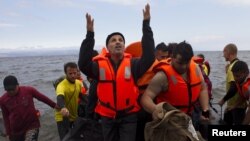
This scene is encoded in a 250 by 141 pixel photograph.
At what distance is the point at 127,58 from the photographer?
13.6ft

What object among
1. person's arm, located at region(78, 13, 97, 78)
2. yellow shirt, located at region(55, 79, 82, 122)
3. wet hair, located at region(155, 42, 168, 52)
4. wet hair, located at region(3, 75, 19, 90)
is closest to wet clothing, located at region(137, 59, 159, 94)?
person's arm, located at region(78, 13, 97, 78)

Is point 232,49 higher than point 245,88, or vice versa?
point 232,49

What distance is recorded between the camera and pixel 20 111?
5.94 meters

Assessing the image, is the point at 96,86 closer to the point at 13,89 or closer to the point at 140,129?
the point at 140,129

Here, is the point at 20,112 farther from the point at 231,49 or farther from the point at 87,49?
the point at 231,49

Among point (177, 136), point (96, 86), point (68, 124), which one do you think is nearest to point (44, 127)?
point (68, 124)

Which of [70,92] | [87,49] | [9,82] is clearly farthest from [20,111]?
[87,49]

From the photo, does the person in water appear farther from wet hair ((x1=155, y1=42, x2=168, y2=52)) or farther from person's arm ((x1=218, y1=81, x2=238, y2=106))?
person's arm ((x1=218, y1=81, x2=238, y2=106))

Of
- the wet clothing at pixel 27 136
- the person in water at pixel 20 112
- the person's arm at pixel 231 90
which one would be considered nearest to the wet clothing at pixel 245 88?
the person's arm at pixel 231 90

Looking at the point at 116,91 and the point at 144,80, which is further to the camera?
the point at 144,80

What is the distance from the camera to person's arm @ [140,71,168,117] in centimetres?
383

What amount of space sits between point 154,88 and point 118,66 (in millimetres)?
534

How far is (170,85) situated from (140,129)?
2.75 ft

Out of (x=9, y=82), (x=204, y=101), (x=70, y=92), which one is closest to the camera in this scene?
(x=204, y=101)
